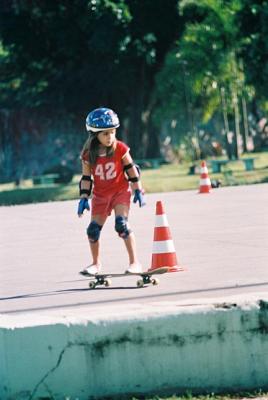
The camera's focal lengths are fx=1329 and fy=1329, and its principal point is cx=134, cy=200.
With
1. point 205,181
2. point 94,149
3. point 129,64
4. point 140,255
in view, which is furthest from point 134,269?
point 129,64

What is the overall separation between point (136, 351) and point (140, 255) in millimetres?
7242

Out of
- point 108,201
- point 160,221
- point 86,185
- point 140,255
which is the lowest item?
point 140,255

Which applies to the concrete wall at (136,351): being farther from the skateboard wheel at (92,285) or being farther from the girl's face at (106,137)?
the girl's face at (106,137)

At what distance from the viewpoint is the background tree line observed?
46.8m

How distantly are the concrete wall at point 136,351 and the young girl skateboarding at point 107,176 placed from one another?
14.1ft

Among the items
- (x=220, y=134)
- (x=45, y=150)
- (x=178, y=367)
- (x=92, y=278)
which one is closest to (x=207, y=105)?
(x=45, y=150)

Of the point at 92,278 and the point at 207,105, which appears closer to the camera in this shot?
the point at 92,278

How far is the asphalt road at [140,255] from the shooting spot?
1082 cm

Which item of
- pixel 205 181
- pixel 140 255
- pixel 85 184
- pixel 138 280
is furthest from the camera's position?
pixel 205 181

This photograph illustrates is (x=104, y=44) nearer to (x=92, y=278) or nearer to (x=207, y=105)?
(x=207, y=105)

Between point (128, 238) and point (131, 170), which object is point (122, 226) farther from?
point (131, 170)

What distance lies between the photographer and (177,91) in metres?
54.0

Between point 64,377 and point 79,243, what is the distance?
32.3ft

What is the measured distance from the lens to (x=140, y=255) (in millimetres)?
14641
